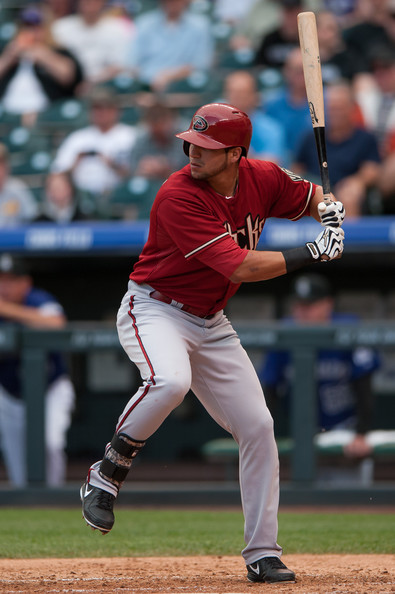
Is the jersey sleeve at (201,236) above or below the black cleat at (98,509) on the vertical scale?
above

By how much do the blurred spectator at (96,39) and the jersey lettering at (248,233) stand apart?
576cm

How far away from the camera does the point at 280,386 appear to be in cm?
670

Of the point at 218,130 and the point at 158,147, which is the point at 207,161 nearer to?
the point at 218,130

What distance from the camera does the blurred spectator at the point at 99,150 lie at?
790 cm

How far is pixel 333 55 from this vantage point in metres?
8.49

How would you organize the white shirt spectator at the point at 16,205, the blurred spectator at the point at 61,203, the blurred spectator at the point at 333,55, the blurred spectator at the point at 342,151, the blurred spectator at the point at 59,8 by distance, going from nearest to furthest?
the blurred spectator at the point at 342,151 < the blurred spectator at the point at 61,203 < the white shirt spectator at the point at 16,205 < the blurred spectator at the point at 333,55 < the blurred spectator at the point at 59,8

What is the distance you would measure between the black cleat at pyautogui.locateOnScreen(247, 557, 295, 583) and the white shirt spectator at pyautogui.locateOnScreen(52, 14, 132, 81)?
643cm

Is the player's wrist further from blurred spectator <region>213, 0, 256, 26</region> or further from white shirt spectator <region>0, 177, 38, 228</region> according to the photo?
blurred spectator <region>213, 0, 256, 26</region>

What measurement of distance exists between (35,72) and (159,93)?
1.35 meters

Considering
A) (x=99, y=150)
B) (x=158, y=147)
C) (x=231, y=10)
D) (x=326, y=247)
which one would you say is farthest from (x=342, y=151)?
(x=326, y=247)

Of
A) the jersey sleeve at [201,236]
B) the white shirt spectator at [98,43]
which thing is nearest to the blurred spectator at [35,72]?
the white shirt spectator at [98,43]

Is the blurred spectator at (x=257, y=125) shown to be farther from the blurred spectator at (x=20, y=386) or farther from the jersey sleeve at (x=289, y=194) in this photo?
the jersey sleeve at (x=289, y=194)

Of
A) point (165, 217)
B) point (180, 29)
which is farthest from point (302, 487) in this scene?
point (180, 29)

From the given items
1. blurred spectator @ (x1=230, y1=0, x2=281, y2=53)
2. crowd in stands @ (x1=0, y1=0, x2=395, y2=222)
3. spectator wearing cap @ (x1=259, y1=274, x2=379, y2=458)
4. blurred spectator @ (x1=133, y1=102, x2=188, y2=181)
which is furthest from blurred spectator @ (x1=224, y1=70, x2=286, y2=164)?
spectator wearing cap @ (x1=259, y1=274, x2=379, y2=458)
